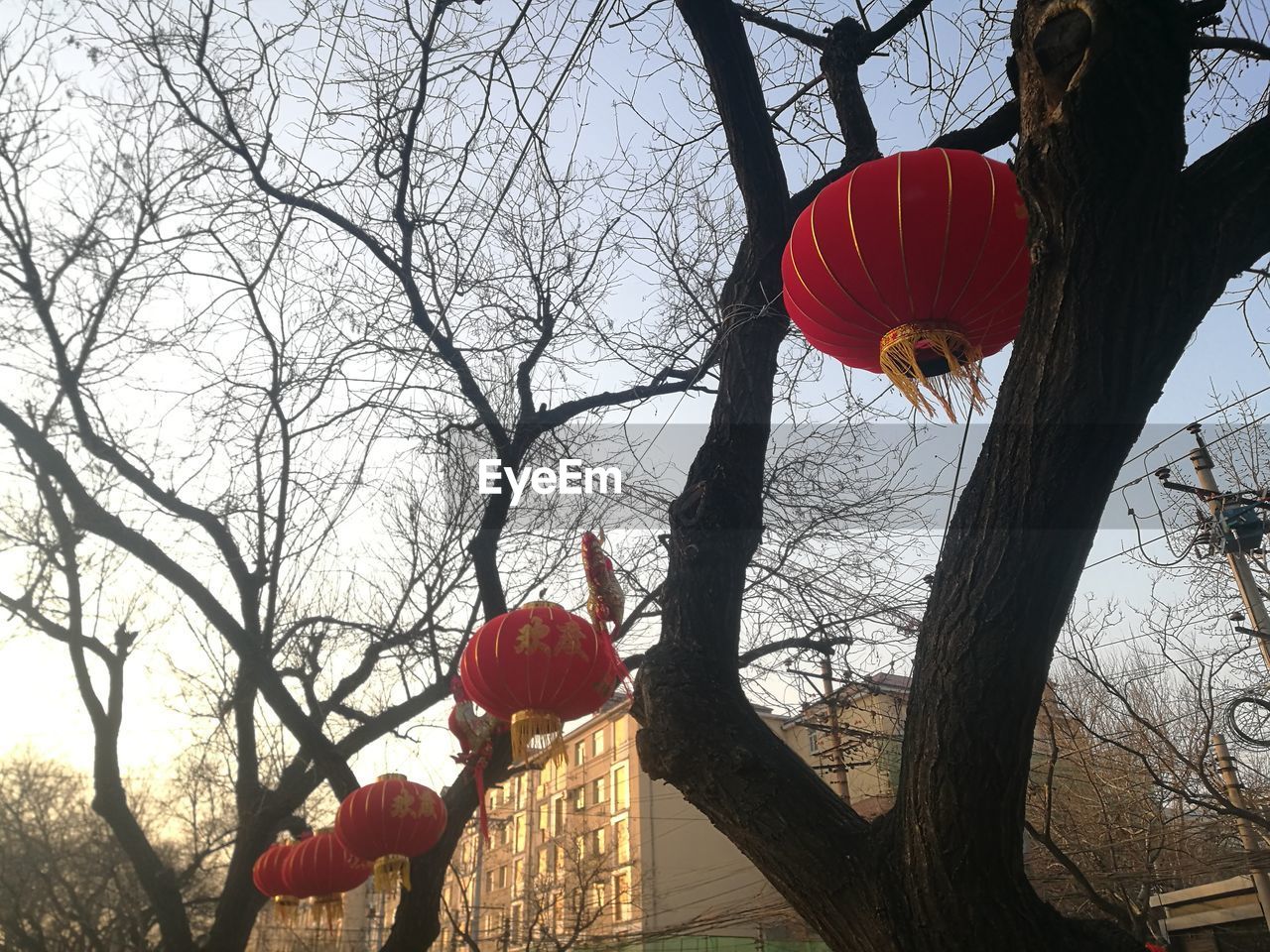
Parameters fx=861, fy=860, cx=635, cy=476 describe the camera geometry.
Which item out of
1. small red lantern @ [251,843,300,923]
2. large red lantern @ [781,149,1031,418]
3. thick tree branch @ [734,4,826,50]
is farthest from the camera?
small red lantern @ [251,843,300,923]

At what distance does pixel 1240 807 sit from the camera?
5.56m

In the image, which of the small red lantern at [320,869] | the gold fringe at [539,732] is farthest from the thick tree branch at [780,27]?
the small red lantern at [320,869]

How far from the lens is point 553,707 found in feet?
13.4

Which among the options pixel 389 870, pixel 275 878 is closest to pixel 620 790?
pixel 275 878

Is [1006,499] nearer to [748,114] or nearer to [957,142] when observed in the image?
[957,142]

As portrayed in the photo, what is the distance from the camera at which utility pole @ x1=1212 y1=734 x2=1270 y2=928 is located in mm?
6242

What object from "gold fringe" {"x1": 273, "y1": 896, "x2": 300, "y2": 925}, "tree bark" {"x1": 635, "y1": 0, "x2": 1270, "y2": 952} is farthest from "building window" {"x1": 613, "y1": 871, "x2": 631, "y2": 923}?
"tree bark" {"x1": 635, "y1": 0, "x2": 1270, "y2": 952}

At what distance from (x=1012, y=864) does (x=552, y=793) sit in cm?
2448

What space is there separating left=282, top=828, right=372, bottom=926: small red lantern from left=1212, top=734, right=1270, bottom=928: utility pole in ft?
18.8

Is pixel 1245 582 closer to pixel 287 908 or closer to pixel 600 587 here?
pixel 600 587

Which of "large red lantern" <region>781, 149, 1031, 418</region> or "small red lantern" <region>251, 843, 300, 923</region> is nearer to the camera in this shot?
"large red lantern" <region>781, 149, 1031, 418</region>

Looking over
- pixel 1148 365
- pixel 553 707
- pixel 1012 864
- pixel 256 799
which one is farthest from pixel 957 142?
pixel 256 799

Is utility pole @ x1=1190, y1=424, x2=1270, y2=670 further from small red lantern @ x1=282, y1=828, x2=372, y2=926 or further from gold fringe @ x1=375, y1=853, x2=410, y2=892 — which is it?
small red lantern @ x1=282, y1=828, x2=372, y2=926

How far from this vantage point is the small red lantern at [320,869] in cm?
606
